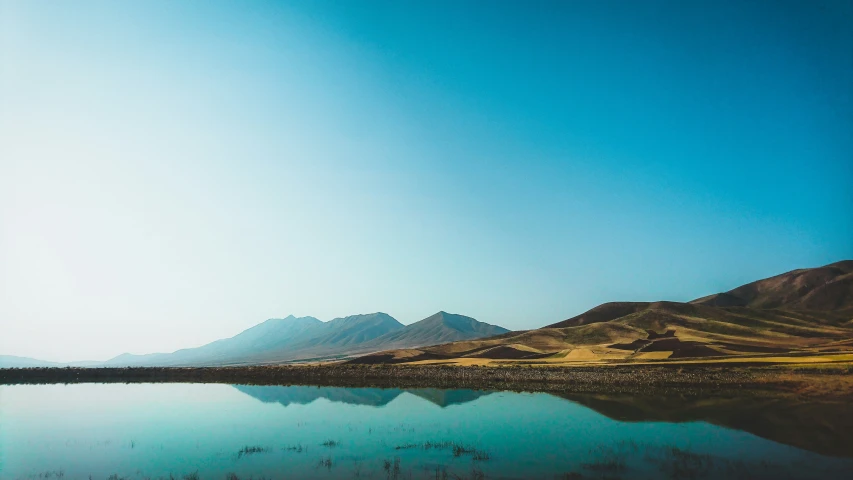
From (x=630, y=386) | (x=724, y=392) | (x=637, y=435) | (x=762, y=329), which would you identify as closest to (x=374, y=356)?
(x=630, y=386)

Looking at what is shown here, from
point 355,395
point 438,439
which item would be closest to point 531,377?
point 355,395

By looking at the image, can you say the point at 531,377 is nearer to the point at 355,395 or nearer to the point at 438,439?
the point at 355,395

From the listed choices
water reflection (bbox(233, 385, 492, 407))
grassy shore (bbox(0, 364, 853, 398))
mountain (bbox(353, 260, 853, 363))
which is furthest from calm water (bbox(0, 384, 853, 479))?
mountain (bbox(353, 260, 853, 363))

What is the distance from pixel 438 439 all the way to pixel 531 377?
49.2 meters

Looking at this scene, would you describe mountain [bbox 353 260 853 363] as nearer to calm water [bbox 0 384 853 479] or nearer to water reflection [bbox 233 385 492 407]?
water reflection [bbox 233 385 492 407]

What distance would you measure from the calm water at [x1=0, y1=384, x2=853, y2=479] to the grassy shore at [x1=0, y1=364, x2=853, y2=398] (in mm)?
12616

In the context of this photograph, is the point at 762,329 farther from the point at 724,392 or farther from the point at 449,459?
the point at 449,459

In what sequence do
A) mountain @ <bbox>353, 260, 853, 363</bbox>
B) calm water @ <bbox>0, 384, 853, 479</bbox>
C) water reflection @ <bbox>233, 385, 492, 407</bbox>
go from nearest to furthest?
calm water @ <bbox>0, 384, 853, 479</bbox>
water reflection @ <bbox>233, 385, 492, 407</bbox>
mountain @ <bbox>353, 260, 853, 363</bbox>

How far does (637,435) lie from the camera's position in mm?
34812

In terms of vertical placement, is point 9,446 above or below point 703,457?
above

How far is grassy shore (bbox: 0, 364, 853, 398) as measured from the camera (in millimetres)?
61125

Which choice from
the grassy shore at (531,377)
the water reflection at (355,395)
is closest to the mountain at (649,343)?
the grassy shore at (531,377)

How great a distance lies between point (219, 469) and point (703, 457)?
101ft

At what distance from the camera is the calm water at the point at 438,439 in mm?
26734
